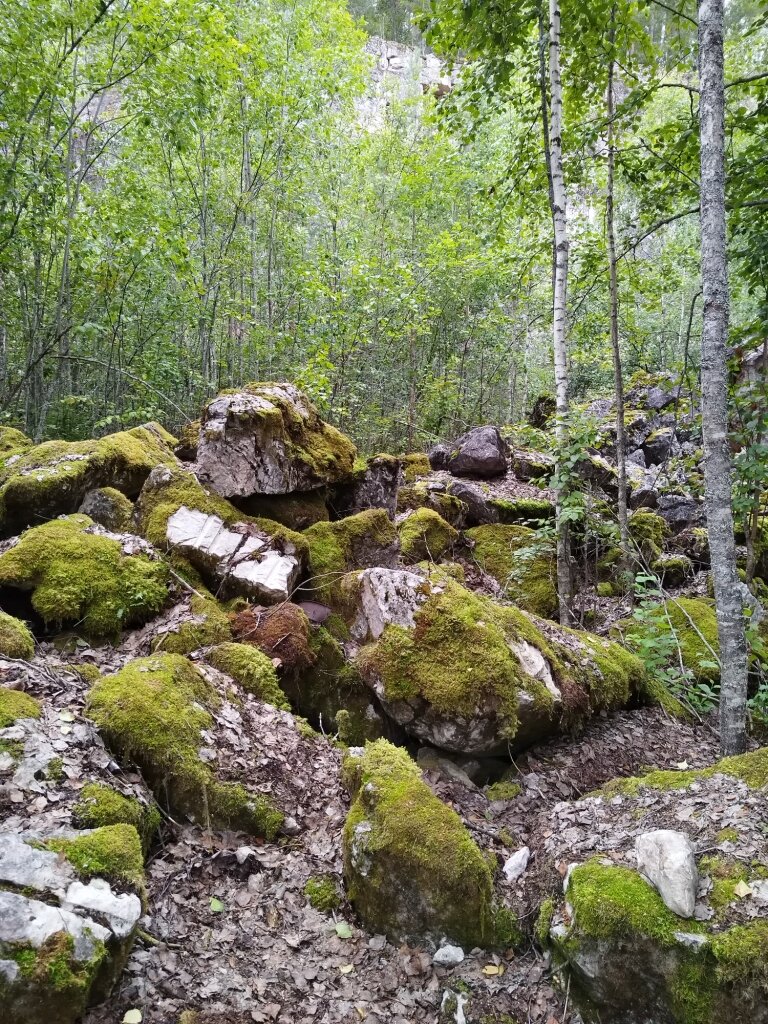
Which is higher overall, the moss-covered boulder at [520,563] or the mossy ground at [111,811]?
the moss-covered boulder at [520,563]

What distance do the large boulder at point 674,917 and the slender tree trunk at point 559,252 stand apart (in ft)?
Result: 13.0

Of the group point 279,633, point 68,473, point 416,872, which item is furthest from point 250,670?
point 68,473

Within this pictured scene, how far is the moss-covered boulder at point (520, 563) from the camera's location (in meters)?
7.83

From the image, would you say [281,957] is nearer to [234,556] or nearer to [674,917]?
[674,917]

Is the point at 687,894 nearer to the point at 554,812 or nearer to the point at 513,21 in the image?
the point at 554,812

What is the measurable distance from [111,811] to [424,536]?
217 inches

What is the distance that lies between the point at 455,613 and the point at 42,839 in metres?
3.52

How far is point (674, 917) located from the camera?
274 centimetres

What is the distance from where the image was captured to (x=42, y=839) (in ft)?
9.05

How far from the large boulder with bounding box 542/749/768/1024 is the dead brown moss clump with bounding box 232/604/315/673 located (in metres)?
2.90

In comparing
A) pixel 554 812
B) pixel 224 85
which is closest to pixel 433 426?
pixel 224 85

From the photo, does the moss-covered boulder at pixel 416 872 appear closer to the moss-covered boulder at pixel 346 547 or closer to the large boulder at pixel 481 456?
the moss-covered boulder at pixel 346 547

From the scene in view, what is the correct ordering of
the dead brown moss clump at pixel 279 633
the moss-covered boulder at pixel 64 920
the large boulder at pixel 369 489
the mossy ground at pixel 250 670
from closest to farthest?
the moss-covered boulder at pixel 64 920
the mossy ground at pixel 250 670
the dead brown moss clump at pixel 279 633
the large boulder at pixel 369 489

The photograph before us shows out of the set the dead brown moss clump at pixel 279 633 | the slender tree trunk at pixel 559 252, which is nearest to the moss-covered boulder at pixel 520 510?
the slender tree trunk at pixel 559 252
